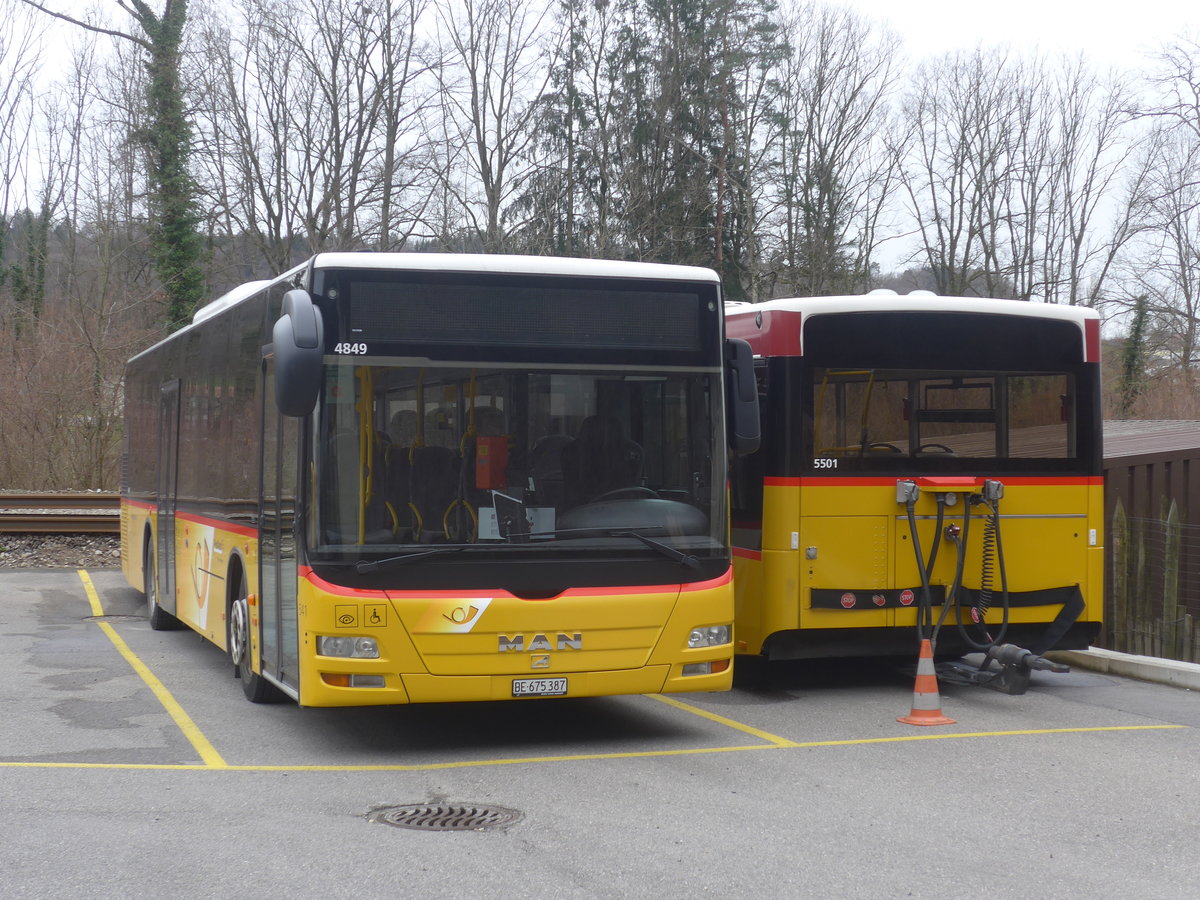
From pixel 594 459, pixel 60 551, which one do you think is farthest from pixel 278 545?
pixel 60 551

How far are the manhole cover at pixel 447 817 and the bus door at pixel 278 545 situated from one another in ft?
5.38

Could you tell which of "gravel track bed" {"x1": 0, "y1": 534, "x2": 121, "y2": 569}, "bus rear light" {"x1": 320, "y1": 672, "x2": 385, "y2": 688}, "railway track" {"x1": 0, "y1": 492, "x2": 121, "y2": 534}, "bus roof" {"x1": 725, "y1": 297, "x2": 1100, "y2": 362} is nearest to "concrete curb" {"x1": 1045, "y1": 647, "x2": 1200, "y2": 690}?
"bus roof" {"x1": 725, "y1": 297, "x2": 1100, "y2": 362}

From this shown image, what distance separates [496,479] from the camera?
7895mm

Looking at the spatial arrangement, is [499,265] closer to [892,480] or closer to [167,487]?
[892,480]

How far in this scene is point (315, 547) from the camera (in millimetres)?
7605

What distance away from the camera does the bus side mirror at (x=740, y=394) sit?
337 inches

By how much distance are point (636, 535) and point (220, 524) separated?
153 inches

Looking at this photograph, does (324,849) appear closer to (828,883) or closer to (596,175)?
(828,883)

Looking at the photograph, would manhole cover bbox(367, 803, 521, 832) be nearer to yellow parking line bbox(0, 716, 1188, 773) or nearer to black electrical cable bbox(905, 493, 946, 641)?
yellow parking line bbox(0, 716, 1188, 773)

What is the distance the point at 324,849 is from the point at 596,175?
104 ft

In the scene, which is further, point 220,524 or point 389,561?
point 220,524

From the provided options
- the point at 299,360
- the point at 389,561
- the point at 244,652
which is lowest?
the point at 244,652

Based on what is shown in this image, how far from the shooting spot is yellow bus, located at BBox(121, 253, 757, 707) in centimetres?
762

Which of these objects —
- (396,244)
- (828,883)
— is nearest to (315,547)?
(828,883)
